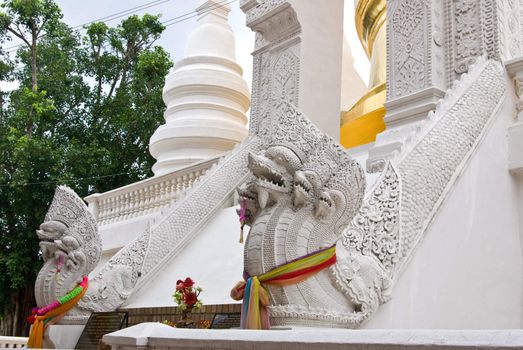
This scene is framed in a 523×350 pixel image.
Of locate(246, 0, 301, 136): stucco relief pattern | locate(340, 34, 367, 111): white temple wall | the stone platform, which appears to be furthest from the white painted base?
locate(340, 34, 367, 111): white temple wall

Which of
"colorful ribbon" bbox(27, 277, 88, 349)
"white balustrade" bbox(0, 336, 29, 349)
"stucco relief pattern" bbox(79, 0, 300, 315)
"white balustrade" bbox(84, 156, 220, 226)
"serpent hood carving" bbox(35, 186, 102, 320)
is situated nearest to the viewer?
"colorful ribbon" bbox(27, 277, 88, 349)

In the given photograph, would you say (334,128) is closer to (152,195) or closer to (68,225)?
(152,195)

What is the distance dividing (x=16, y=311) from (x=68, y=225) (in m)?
7.09

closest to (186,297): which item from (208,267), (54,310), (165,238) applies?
(208,267)

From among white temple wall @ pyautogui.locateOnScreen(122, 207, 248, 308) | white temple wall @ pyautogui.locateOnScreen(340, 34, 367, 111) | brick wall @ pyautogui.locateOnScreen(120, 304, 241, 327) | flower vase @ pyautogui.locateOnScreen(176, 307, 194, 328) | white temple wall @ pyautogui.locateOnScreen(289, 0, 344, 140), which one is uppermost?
white temple wall @ pyautogui.locateOnScreen(340, 34, 367, 111)

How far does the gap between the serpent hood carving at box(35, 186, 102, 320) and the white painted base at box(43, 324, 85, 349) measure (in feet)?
0.76

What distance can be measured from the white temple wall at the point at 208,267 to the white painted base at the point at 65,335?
1.70 ft

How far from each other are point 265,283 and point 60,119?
11263mm

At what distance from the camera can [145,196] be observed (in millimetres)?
7910

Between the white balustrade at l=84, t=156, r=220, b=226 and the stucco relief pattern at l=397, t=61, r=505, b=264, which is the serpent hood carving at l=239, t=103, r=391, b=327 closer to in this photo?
the stucco relief pattern at l=397, t=61, r=505, b=264

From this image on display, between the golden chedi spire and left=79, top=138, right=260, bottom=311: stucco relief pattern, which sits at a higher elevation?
the golden chedi spire

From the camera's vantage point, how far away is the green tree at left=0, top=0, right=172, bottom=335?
1128cm

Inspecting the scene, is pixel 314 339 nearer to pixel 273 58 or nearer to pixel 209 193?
pixel 209 193

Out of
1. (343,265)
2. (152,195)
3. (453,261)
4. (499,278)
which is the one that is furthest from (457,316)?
(152,195)
